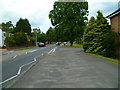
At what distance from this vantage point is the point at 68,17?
143 ft

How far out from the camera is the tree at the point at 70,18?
4234 centimetres

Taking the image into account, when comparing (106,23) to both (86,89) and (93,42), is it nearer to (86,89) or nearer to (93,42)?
(93,42)

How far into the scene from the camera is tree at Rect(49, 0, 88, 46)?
139ft

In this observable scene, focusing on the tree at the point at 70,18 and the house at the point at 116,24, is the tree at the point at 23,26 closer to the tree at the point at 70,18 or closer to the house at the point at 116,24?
the tree at the point at 70,18

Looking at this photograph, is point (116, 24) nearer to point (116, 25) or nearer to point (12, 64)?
point (116, 25)

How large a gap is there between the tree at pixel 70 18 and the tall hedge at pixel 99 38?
20205 millimetres

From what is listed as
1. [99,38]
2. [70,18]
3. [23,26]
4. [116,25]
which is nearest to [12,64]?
[99,38]

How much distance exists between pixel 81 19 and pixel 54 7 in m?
10.3

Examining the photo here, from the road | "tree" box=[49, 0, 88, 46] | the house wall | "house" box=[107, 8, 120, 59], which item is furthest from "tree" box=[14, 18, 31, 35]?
"house" box=[107, 8, 120, 59]

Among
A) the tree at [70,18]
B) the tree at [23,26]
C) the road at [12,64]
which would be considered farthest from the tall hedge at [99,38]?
the tree at [23,26]

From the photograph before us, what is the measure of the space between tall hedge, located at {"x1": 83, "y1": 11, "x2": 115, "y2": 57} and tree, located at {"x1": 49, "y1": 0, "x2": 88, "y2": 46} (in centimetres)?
2020

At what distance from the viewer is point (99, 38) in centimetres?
1881

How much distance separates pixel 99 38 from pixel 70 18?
2599cm

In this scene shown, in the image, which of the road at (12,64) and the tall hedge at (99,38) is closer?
the road at (12,64)
